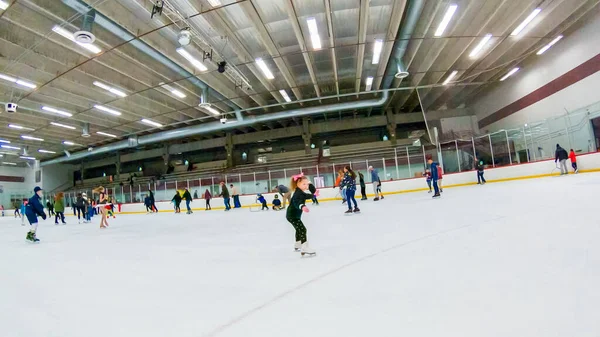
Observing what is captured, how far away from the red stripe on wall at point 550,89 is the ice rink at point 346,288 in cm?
1349

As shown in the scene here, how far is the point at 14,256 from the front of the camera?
183 inches

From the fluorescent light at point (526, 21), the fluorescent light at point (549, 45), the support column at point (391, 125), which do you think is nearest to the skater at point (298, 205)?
the fluorescent light at point (526, 21)

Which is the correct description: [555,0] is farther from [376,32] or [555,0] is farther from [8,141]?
[8,141]

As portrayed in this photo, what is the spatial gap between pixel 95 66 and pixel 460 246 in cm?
1451

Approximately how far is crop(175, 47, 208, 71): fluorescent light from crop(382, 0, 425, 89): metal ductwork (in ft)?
25.1

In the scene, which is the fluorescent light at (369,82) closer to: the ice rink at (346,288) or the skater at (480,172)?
the skater at (480,172)

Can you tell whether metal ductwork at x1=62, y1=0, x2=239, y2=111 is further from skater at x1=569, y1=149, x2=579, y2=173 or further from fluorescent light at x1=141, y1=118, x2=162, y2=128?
skater at x1=569, y1=149, x2=579, y2=173

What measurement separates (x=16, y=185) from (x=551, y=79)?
4564 centimetres

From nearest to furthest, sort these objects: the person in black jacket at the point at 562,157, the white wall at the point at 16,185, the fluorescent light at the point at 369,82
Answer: the person in black jacket at the point at 562,157 < the fluorescent light at the point at 369,82 < the white wall at the point at 16,185

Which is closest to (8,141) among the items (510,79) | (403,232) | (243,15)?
(243,15)

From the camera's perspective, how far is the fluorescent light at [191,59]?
1024cm

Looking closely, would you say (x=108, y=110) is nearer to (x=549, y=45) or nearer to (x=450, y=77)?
(x=450, y=77)

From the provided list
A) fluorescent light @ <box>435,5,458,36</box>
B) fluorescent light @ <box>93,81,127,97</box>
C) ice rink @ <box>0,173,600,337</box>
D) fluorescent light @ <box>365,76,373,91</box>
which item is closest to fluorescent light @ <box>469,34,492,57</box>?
fluorescent light @ <box>435,5,458,36</box>

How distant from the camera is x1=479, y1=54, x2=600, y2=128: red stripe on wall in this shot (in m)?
12.6
